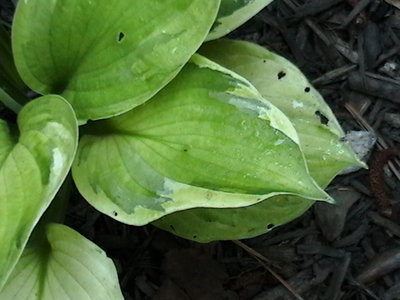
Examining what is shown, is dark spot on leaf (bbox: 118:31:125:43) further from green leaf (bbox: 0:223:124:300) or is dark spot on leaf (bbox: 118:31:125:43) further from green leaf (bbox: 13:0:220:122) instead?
green leaf (bbox: 0:223:124:300)

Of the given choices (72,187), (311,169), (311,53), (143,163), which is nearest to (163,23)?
(143,163)

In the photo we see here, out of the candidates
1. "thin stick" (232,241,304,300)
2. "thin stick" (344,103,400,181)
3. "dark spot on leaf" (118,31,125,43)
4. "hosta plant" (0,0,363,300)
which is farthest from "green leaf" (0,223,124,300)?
"thin stick" (344,103,400,181)

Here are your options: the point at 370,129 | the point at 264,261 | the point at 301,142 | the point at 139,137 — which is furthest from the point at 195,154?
the point at 370,129

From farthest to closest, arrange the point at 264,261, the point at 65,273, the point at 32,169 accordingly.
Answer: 1. the point at 264,261
2. the point at 65,273
3. the point at 32,169

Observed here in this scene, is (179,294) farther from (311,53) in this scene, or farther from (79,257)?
(311,53)

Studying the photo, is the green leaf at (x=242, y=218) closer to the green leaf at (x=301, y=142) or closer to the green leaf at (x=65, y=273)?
the green leaf at (x=301, y=142)

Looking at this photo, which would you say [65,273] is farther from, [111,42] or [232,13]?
[232,13]

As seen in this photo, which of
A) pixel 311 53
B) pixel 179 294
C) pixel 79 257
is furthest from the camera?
pixel 311 53
